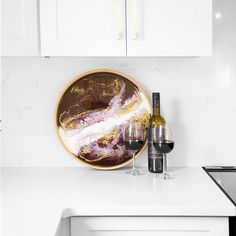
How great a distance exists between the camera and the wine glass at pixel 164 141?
6.06ft

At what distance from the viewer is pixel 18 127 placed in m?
2.18

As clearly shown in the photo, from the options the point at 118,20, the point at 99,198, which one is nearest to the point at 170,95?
the point at 118,20

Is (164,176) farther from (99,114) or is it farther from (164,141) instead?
(99,114)

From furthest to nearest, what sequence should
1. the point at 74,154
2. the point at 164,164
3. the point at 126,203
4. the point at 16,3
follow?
the point at 74,154 < the point at 164,164 < the point at 16,3 < the point at 126,203

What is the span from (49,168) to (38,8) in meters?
0.87

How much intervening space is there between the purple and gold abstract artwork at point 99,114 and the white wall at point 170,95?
0.07 metres

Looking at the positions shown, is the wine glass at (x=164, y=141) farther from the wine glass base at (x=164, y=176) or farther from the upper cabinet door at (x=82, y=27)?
the upper cabinet door at (x=82, y=27)

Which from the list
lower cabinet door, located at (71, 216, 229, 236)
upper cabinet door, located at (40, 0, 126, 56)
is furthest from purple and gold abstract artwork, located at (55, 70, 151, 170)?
lower cabinet door, located at (71, 216, 229, 236)

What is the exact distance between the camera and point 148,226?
60.4 inches

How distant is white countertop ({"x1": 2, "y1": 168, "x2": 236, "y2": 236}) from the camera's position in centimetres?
139

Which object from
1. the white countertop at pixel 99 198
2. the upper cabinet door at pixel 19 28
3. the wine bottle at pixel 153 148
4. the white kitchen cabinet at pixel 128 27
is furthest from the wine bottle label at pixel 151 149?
the upper cabinet door at pixel 19 28

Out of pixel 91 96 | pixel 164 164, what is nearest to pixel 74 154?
pixel 91 96

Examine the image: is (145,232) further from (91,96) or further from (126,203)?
(91,96)

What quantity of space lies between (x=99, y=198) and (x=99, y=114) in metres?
0.63
